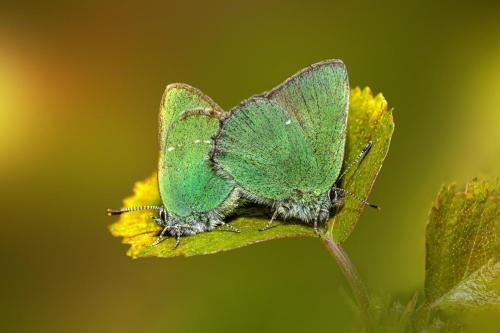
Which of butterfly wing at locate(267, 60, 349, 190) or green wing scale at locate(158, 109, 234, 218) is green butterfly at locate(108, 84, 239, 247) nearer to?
green wing scale at locate(158, 109, 234, 218)

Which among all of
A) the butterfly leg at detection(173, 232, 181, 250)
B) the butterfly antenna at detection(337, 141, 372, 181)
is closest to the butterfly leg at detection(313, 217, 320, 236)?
the butterfly antenna at detection(337, 141, 372, 181)

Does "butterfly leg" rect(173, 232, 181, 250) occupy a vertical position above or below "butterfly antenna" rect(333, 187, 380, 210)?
below

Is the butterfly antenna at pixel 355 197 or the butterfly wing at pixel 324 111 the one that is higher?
the butterfly wing at pixel 324 111

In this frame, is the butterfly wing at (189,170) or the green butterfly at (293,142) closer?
the green butterfly at (293,142)

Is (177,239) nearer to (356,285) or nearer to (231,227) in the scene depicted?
(231,227)

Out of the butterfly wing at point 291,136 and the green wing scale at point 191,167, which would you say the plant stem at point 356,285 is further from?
the green wing scale at point 191,167

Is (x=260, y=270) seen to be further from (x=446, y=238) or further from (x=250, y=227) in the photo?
(x=446, y=238)

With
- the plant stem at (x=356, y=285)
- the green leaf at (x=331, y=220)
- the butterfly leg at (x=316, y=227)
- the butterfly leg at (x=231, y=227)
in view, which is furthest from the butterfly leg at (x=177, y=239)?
the plant stem at (x=356, y=285)

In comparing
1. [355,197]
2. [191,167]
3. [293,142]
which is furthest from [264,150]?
[355,197]
